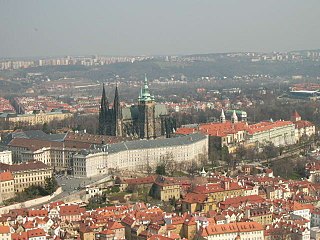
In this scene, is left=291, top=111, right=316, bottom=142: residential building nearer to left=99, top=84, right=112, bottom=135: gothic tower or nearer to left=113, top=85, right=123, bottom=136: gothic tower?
left=113, top=85, right=123, bottom=136: gothic tower

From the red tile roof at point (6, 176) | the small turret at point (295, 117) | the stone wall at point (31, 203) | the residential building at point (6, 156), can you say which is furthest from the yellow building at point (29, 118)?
the stone wall at point (31, 203)

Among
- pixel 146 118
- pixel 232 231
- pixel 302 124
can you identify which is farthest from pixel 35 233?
pixel 302 124

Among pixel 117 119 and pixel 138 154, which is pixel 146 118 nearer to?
pixel 117 119

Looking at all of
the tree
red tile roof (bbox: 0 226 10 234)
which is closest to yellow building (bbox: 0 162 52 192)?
the tree

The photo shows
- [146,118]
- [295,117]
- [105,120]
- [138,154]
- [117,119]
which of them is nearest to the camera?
[138,154]

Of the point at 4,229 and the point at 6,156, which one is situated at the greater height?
the point at 4,229
